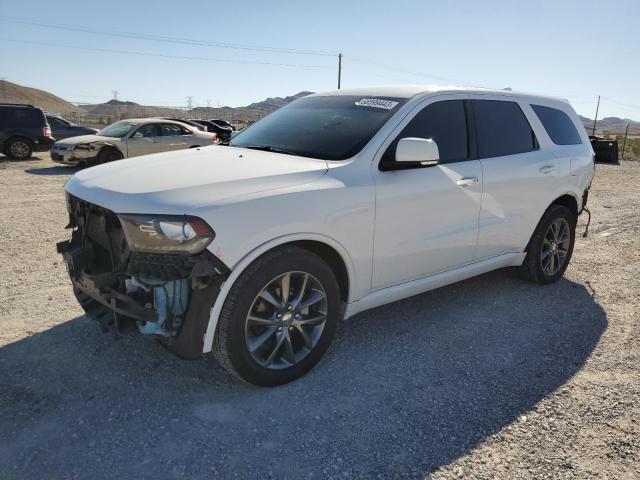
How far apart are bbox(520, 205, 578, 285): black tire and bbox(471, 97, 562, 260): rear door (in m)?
0.15

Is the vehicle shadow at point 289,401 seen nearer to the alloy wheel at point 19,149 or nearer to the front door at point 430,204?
the front door at point 430,204

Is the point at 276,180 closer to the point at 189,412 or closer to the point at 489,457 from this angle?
the point at 189,412

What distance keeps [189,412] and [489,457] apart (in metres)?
1.66

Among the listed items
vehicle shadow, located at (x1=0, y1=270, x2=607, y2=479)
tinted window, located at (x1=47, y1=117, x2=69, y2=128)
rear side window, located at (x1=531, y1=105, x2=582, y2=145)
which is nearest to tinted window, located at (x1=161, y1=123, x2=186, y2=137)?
tinted window, located at (x1=47, y1=117, x2=69, y2=128)

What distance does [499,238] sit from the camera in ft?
14.7

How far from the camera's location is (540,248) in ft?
16.5

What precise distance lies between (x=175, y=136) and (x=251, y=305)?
12.3m

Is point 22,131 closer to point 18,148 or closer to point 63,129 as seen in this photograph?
point 18,148

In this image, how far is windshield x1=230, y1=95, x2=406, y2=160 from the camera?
357 centimetres

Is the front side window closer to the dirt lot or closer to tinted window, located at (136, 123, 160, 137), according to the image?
tinted window, located at (136, 123, 160, 137)

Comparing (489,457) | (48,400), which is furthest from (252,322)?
(489,457)

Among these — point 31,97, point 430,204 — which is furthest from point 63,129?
point 31,97

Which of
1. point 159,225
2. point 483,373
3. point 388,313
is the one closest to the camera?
point 159,225

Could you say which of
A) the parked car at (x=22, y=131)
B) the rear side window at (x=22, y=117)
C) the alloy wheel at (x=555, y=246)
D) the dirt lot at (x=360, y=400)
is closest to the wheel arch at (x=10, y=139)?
the parked car at (x=22, y=131)
